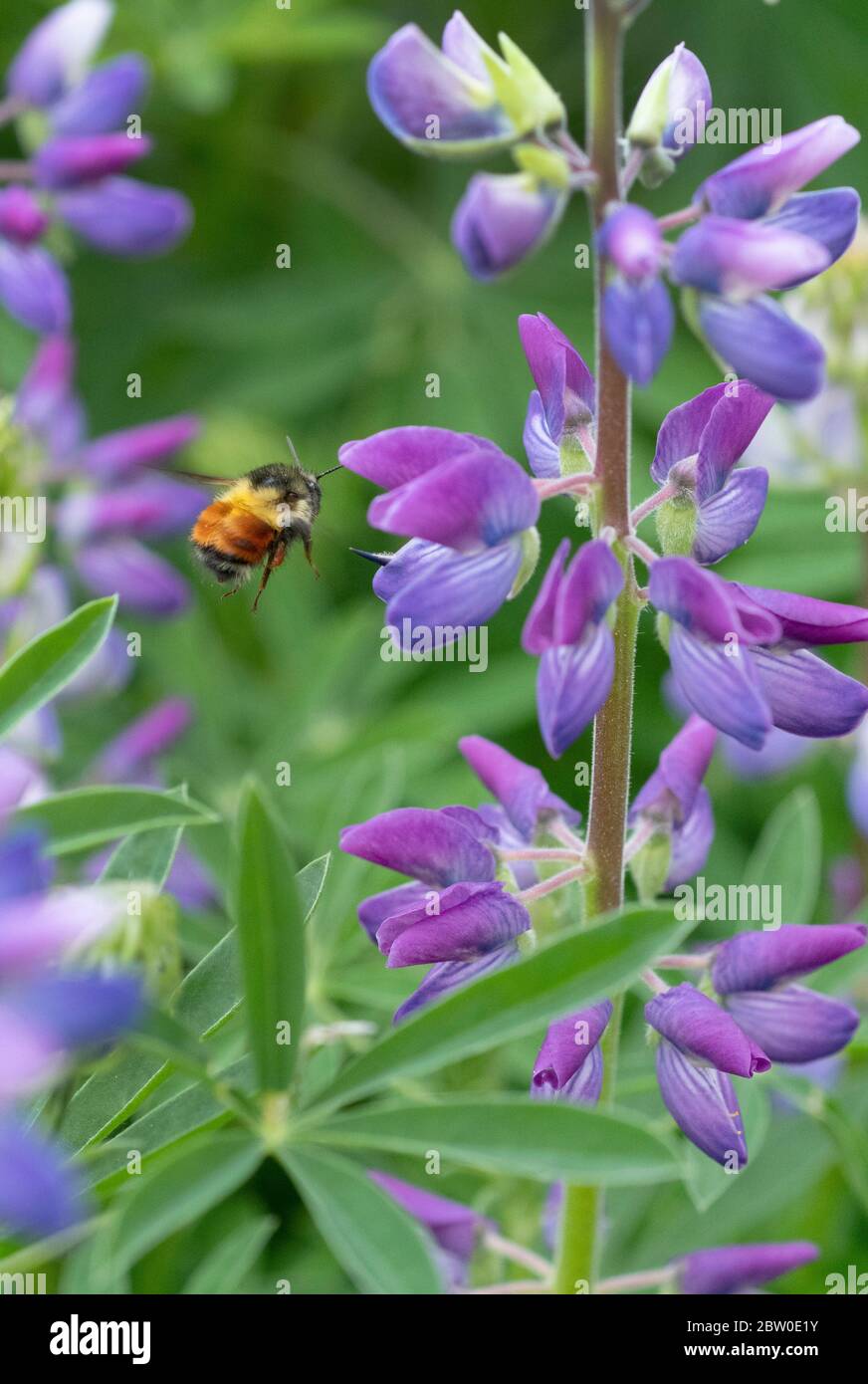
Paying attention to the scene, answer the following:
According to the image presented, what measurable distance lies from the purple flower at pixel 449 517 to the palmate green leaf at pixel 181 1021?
0.69 feet

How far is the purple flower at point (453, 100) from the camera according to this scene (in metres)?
1.11

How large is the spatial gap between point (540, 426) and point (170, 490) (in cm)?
133

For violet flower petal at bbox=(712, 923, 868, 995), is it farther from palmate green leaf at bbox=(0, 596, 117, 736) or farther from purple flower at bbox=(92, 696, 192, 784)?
purple flower at bbox=(92, 696, 192, 784)

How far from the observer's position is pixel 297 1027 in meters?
1.13

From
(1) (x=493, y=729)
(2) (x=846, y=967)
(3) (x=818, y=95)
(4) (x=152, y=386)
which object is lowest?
(2) (x=846, y=967)

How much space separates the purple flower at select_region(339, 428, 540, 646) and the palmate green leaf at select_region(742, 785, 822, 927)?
0.79m

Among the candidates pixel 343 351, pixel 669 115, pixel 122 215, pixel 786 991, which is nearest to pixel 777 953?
pixel 786 991

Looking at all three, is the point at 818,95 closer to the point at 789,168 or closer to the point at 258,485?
the point at 258,485

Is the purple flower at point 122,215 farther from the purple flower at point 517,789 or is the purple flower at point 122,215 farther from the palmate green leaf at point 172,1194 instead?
the palmate green leaf at point 172,1194

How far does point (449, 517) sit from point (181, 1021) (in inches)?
16.6

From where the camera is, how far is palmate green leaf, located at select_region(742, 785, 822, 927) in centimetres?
190

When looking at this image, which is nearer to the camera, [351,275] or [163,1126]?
[163,1126]

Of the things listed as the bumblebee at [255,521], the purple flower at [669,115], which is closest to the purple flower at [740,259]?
the purple flower at [669,115]

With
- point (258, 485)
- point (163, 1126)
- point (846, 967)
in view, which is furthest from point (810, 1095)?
point (258, 485)
